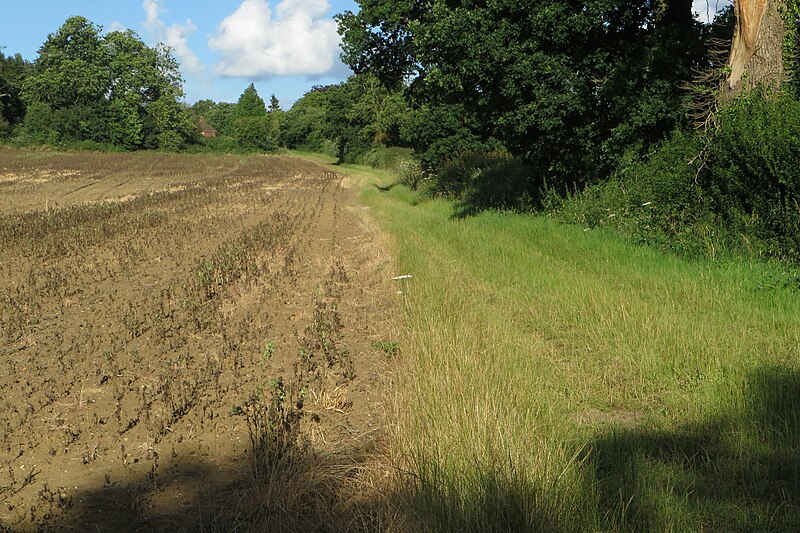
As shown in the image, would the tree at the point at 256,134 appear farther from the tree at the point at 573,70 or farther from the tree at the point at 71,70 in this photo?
the tree at the point at 573,70

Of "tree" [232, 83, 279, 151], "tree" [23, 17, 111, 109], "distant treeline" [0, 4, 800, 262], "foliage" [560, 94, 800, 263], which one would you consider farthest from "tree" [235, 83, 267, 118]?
"foliage" [560, 94, 800, 263]

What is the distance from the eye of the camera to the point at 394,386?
6586 mm

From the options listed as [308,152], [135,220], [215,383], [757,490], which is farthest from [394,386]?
[308,152]

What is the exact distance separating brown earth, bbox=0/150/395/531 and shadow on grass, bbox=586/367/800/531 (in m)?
1.59

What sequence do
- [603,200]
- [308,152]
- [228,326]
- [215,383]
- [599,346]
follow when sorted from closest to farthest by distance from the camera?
[215,383] → [599,346] → [228,326] → [603,200] → [308,152]

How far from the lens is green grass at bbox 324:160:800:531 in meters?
4.30

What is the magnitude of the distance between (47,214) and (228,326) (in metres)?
15.3

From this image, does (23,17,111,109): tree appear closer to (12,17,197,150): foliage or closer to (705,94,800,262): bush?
(12,17,197,150): foliage

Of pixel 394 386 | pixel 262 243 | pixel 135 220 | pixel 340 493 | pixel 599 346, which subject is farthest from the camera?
pixel 135 220

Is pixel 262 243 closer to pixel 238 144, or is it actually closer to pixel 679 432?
pixel 679 432

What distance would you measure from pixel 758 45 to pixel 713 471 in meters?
10.4

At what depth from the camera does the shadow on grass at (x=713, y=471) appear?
420 cm

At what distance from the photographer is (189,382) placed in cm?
695

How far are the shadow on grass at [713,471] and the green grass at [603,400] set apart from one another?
0.04 feet
